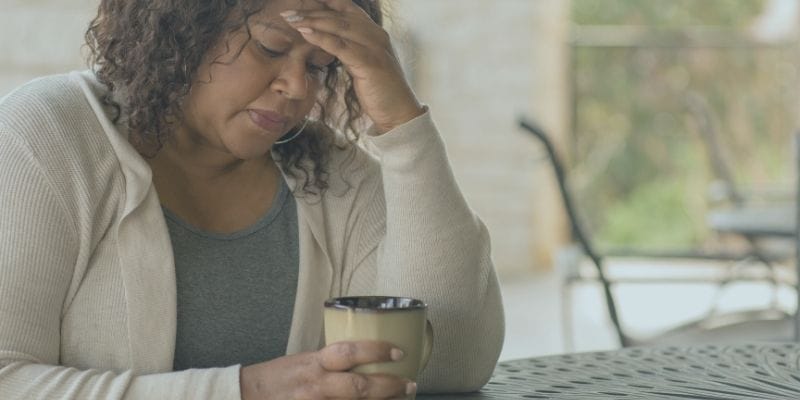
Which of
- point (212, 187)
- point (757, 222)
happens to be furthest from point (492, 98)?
point (212, 187)

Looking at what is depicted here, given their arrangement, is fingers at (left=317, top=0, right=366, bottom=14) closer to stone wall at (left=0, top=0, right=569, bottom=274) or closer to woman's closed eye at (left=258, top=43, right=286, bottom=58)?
woman's closed eye at (left=258, top=43, right=286, bottom=58)

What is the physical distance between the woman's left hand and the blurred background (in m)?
1.65

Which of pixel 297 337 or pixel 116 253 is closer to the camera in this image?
pixel 116 253

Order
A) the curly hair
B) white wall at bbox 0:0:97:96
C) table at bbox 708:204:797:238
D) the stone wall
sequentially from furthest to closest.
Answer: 1. the stone wall
2. white wall at bbox 0:0:97:96
3. table at bbox 708:204:797:238
4. the curly hair

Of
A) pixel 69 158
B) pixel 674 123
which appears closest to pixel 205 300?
pixel 69 158

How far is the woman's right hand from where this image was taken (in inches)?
40.7

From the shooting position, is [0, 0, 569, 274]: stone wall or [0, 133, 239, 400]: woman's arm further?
[0, 0, 569, 274]: stone wall

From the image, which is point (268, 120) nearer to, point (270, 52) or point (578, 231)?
point (270, 52)

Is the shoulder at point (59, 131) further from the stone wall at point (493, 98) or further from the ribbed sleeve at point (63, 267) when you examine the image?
the stone wall at point (493, 98)

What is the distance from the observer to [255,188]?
1461 mm

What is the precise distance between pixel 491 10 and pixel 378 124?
15.3 feet

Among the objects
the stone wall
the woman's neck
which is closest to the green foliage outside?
the stone wall

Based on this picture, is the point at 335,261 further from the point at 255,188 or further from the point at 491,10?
the point at 491,10

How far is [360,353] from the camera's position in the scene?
1.03 metres
